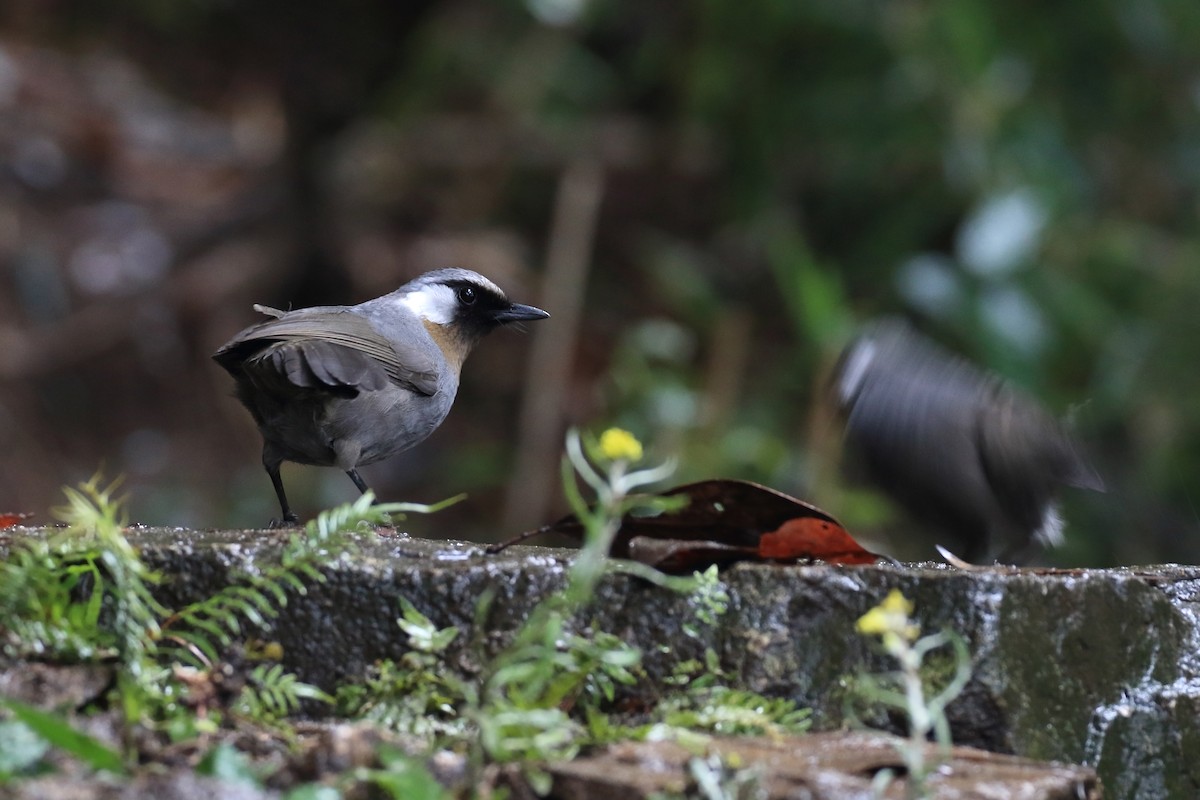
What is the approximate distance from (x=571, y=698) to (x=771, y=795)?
0.48 meters

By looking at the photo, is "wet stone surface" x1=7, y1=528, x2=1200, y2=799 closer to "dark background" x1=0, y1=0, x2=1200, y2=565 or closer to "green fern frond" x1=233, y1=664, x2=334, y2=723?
"green fern frond" x1=233, y1=664, x2=334, y2=723

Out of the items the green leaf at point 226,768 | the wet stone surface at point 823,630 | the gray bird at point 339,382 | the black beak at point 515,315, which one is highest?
the black beak at point 515,315

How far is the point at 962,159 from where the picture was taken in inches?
258

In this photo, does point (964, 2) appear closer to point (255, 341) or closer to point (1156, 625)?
point (255, 341)

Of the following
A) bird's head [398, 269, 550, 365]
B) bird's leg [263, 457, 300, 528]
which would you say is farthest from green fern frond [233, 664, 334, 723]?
bird's head [398, 269, 550, 365]

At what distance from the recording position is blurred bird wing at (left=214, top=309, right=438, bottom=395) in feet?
12.0

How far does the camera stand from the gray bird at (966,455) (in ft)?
15.6

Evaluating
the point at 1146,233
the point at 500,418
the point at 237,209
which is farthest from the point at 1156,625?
the point at 237,209

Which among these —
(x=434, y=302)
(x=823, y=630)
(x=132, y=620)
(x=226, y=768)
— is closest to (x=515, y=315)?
(x=434, y=302)

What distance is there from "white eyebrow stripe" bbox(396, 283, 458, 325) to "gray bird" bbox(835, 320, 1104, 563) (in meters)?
1.52

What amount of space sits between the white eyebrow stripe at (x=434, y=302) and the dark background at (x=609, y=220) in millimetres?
1881

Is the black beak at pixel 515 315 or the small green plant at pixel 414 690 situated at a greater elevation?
the black beak at pixel 515 315

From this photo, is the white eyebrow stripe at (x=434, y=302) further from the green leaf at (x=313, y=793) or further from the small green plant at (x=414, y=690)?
the green leaf at (x=313, y=793)

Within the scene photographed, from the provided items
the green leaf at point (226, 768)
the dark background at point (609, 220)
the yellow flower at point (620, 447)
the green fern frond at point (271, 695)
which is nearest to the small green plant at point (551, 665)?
the yellow flower at point (620, 447)
